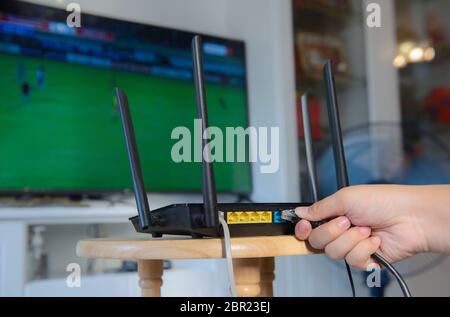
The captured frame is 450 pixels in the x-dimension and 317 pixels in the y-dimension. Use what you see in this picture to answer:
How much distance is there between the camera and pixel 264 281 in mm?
1008

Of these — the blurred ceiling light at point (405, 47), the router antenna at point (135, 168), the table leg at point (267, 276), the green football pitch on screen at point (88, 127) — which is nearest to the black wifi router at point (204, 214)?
the router antenna at point (135, 168)

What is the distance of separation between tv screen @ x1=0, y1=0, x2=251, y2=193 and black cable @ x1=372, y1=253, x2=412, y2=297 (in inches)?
34.2

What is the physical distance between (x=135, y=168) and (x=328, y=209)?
27 cm

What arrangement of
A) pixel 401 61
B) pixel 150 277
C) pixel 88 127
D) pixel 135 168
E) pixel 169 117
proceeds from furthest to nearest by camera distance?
pixel 401 61, pixel 169 117, pixel 88 127, pixel 150 277, pixel 135 168

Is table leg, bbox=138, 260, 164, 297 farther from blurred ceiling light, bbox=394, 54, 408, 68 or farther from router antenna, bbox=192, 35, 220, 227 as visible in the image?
blurred ceiling light, bbox=394, 54, 408, 68

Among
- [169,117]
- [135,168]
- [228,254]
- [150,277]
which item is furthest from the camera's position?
[169,117]

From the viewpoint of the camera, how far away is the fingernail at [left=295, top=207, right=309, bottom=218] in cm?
67

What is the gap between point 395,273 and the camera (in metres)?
0.65

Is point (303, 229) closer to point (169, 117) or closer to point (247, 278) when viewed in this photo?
point (247, 278)

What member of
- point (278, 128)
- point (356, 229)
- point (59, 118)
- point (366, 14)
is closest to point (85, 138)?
point (59, 118)

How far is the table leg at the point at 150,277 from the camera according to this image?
0.91 metres

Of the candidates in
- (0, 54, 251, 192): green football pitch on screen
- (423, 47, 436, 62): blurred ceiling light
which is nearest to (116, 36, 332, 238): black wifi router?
(0, 54, 251, 192): green football pitch on screen

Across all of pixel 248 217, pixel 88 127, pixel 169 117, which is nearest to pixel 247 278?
pixel 248 217

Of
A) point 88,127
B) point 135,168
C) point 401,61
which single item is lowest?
point 135,168
